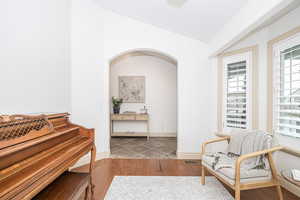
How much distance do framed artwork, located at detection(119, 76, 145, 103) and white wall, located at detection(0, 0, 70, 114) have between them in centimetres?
259

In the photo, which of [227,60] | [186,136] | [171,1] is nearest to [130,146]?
[186,136]

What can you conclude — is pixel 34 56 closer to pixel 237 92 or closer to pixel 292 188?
pixel 237 92

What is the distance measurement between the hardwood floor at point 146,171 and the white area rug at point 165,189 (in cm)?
12

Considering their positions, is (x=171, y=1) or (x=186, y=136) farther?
(x=186, y=136)

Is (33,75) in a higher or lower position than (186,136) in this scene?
higher

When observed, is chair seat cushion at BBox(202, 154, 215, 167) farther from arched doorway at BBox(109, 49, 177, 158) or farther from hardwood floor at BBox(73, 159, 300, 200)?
arched doorway at BBox(109, 49, 177, 158)

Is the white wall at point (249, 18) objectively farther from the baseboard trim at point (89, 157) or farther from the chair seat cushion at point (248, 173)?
the baseboard trim at point (89, 157)

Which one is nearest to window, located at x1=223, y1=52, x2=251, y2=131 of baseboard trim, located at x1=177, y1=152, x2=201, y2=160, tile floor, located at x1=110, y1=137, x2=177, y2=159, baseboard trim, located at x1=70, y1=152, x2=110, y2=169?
baseboard trim, located at x1=177, y1=152, x2=201, y2=160

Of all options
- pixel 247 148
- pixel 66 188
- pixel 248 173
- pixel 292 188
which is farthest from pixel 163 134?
pixel 66 188

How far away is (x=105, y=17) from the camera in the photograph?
322 cm

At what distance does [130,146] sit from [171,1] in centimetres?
341

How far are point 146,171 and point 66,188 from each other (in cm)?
147

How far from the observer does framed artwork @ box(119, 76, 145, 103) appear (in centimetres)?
519

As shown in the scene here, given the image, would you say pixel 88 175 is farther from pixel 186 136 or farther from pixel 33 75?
pixel 186 136
